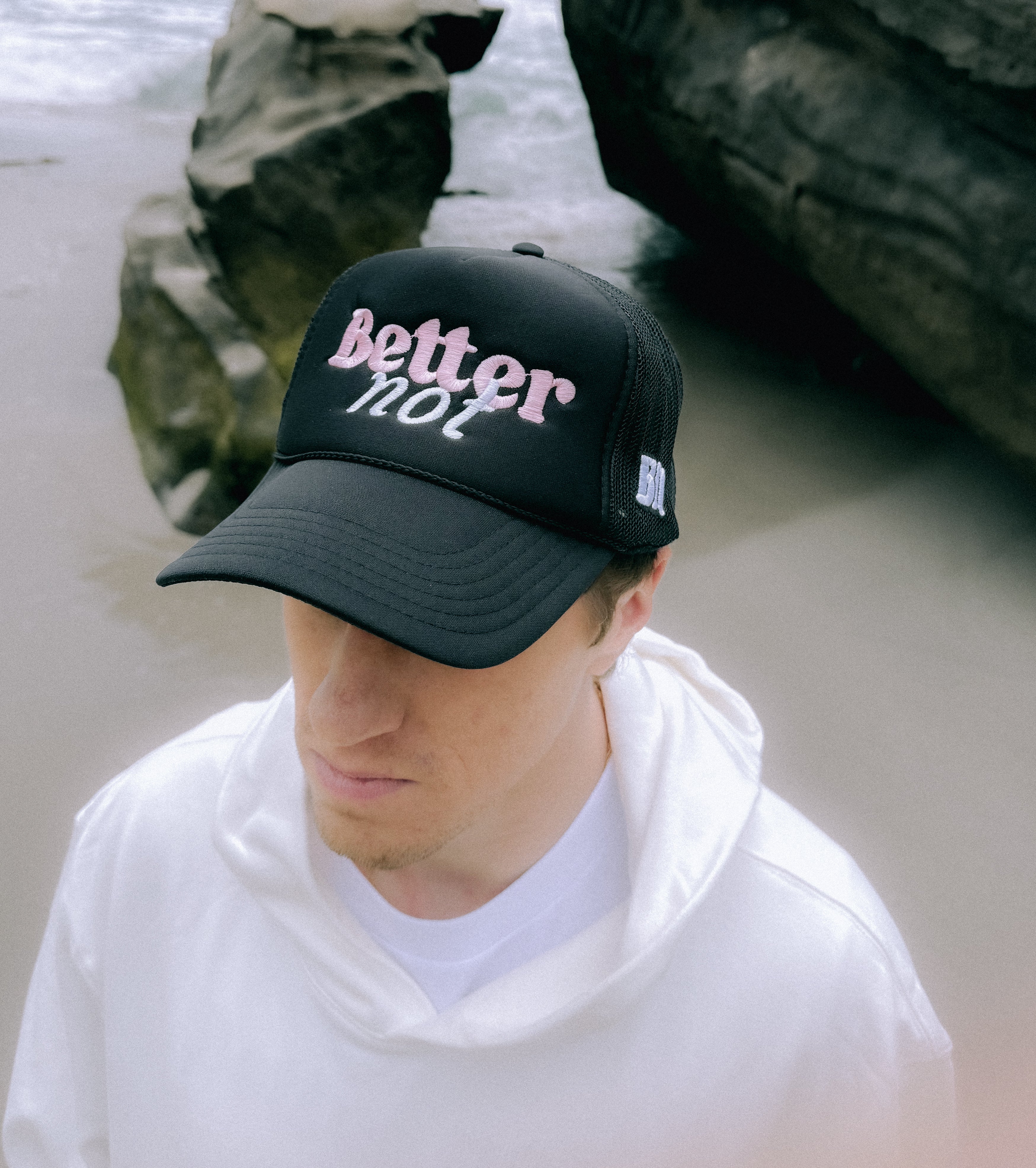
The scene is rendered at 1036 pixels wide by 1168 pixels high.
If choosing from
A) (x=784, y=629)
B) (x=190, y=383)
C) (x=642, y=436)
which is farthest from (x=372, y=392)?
(x=190, y=383)

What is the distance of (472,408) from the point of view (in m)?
0.97

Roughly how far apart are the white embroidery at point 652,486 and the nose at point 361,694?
31cm

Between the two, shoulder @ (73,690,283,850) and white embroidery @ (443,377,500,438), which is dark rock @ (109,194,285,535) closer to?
shoulder @ (73,690,283,850)

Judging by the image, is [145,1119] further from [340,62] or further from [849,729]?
[340,62]

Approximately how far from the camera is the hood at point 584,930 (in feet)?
3.23

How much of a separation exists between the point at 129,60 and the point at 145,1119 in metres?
→ 9.01

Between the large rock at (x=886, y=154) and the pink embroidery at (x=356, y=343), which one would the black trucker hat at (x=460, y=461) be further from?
the large rock at (x=886, y=154)

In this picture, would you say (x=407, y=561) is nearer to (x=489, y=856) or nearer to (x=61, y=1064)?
(x=489, y=856)

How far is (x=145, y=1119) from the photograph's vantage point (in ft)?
3.54

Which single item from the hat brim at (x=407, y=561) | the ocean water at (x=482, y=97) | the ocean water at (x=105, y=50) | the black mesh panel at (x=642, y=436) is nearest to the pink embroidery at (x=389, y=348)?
the hat brim at (x=407, y=561)

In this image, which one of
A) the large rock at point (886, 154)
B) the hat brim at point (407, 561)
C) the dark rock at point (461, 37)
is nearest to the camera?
the hat brim at point (407, 561)

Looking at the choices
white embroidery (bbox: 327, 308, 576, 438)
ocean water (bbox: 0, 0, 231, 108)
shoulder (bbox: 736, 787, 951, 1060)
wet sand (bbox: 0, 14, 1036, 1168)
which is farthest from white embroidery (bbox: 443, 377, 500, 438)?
ocean water (bbox: 0, 0, 231, 108)

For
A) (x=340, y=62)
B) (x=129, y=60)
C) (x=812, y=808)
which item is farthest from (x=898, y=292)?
(x=129, y=60)

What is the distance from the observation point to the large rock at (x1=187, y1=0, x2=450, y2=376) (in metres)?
3.79
